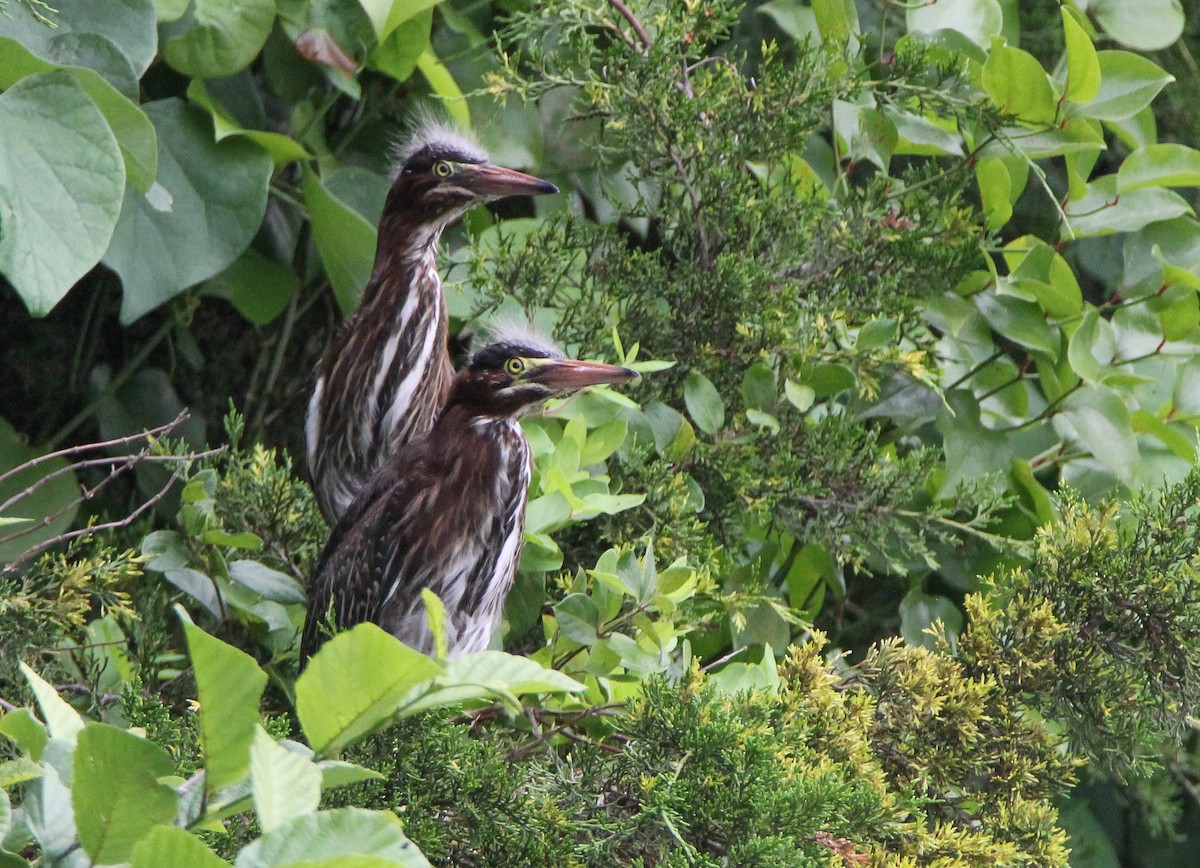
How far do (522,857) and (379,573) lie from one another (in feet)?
2.20

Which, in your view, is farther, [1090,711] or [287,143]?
[287,143]

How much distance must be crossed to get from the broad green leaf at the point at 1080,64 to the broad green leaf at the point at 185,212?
4.00ft

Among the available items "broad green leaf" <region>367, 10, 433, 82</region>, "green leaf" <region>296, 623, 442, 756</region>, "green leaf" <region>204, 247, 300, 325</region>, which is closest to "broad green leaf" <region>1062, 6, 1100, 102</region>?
"broad green leaf" <region>367, 10, 433, 82</region>

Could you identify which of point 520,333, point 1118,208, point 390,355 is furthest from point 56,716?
point 1118,208

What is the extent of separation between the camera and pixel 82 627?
160cm

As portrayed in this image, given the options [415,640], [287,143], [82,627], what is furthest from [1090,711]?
[287,143]

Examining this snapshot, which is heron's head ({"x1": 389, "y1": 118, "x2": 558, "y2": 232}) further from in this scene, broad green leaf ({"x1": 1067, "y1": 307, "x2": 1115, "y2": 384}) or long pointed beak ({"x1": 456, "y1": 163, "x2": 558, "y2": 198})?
broad green leaf ({"x1": 1067, "y1": 307, "x2": 1115, "y2": 384})

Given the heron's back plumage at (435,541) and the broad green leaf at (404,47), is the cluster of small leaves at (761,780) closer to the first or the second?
the heron's back plumage at (435,541)

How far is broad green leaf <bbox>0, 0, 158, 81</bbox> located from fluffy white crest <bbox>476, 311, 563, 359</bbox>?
1.95 ft

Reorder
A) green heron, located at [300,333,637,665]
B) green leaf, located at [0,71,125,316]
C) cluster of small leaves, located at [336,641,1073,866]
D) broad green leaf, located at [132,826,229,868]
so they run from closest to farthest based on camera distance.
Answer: broad green leaf, located at [132,826,229,868]
cluster of small leaves, located at [336,641,1073,866]
green leaf, located at [0,71,125,316]
green heron, located at [300,333,637,665]

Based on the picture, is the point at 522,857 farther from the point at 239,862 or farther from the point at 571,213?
the point at 571,213

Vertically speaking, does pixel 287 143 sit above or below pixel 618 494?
above

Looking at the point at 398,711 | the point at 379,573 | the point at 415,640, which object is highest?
the point at 398,711

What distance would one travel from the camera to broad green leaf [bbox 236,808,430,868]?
654 millimetres
